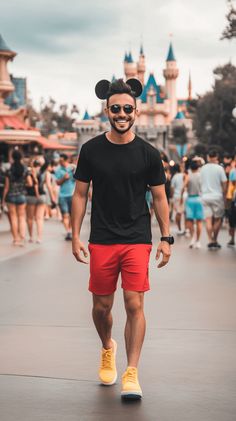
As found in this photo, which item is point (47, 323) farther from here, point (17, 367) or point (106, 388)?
point (106, 388)

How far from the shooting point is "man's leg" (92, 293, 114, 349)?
20.0 feet

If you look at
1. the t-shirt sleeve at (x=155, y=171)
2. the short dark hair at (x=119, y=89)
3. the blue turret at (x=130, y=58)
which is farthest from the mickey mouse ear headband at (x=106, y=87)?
the blue turret at (x=130, y=58)

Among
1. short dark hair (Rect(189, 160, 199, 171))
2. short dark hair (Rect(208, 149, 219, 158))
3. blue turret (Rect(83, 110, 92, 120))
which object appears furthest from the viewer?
blue turret (Rect(83, 110, 92, 120))

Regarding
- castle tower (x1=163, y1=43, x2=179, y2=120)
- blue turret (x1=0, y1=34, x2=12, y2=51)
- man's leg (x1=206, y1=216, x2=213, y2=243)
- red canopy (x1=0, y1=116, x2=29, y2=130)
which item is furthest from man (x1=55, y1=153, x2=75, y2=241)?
castle tower (x1=163, y1=43, x2=179, y2=120)

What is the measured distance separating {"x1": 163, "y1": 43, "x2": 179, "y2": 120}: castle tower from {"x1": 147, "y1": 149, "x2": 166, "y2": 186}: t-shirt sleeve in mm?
169067

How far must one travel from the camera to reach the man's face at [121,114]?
598cm

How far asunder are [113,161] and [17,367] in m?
1.54

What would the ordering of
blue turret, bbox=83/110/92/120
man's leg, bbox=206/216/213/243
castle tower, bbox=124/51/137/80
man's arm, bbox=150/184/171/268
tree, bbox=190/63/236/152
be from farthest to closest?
1. castle tower, bbox=124/51/137/80
2. blue turret, bbox=83/110/92/120
3. tree, bbox=190/63/236/152
4. man's leg, bbox=206/216/213/243
5. man's arm, bbox=150/184/171/268

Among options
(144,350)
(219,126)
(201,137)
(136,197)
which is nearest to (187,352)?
(144,350)

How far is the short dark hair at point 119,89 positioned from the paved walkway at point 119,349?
66.7 inches

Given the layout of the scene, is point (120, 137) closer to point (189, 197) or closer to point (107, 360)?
point (107, 360)

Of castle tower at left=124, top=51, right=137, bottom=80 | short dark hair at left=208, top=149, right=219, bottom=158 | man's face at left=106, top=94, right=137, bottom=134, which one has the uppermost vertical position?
man's face at left=106, top=94, right=137, bottom=134

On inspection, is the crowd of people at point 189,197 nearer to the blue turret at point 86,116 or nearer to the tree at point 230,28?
the tree at point 230,28

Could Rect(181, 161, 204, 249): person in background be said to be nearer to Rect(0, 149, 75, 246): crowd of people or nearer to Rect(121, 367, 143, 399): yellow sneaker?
Rect(0, 149, 75, 246): crowd of people
